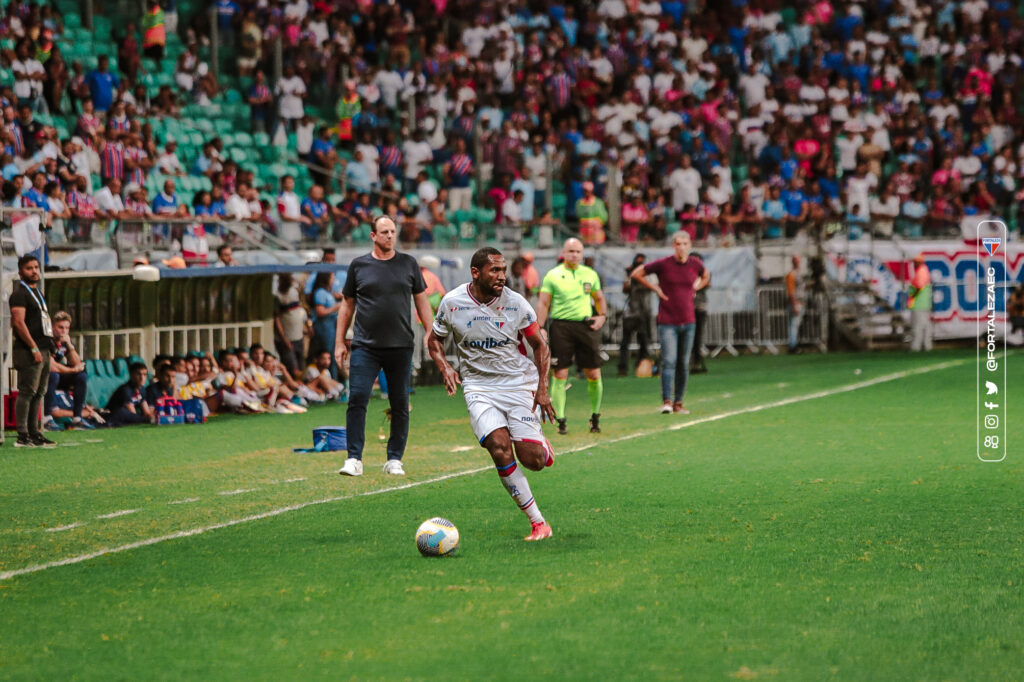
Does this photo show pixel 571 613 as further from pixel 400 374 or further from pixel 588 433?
pixel 588 433

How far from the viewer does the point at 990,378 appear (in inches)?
863

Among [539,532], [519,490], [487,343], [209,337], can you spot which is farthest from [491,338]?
[209,337]

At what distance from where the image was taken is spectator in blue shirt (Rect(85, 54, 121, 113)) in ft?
79.8

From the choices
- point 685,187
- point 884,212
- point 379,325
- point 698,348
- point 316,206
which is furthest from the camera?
point 884,212

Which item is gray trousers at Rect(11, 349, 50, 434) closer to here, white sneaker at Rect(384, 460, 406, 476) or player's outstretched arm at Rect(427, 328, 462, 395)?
white sneaker at Rect(384, 460, 406, 476)

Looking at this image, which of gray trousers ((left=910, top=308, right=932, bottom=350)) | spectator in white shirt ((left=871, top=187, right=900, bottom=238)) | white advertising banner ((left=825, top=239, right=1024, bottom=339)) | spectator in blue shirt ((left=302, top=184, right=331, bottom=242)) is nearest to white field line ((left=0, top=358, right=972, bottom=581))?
spectator in blue shirt ((left=302, top=184, right=331, bottom=242))

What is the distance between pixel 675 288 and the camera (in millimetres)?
16531

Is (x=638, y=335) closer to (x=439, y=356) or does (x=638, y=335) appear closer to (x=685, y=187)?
(x=685, y=187)

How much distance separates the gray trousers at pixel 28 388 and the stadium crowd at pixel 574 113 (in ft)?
20.4

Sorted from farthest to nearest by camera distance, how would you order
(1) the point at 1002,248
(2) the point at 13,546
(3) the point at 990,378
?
(1) the point at 1002,248 → (3) the point at 990,378 → (2) the point at 13,546

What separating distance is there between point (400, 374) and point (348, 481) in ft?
3.14

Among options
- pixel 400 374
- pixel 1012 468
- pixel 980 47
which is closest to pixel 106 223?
pixel 400 374

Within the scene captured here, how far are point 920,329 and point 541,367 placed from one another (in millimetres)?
22420

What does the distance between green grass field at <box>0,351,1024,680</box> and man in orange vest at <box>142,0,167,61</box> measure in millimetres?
14048
